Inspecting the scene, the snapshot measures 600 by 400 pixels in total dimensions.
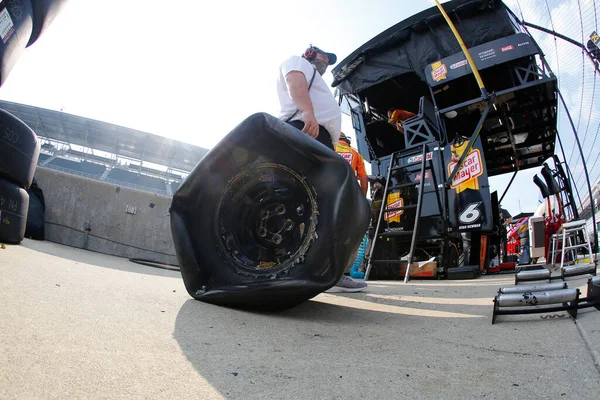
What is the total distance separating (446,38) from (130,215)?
617cm

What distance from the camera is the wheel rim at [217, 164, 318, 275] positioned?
4.37 feet

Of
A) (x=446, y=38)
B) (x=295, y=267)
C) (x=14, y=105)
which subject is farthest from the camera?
(x=14, y=105)

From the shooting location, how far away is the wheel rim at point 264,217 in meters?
1.33

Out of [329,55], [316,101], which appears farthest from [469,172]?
[316,101]

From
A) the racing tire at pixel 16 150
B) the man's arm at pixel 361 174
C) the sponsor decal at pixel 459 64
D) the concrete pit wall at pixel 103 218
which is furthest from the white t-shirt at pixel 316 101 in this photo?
the sponsor decal at pixel 459 64

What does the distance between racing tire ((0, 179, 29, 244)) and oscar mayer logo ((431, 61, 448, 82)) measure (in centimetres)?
588

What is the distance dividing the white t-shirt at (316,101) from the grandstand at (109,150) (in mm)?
26870

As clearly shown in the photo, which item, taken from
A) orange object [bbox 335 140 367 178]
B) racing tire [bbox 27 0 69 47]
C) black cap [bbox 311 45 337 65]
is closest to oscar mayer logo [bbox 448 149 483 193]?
orange object [bbox 335 140 367 178]

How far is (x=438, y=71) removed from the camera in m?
5.59

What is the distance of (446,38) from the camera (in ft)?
18.9

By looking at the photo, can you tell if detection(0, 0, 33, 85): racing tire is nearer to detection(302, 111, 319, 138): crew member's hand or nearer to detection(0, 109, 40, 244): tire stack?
detection(302, 111, 319, 138): crew member's hand

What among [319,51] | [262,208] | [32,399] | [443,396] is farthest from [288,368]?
[319,51]

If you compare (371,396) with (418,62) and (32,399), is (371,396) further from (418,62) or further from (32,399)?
(418,62)

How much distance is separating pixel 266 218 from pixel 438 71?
5.40 meters
